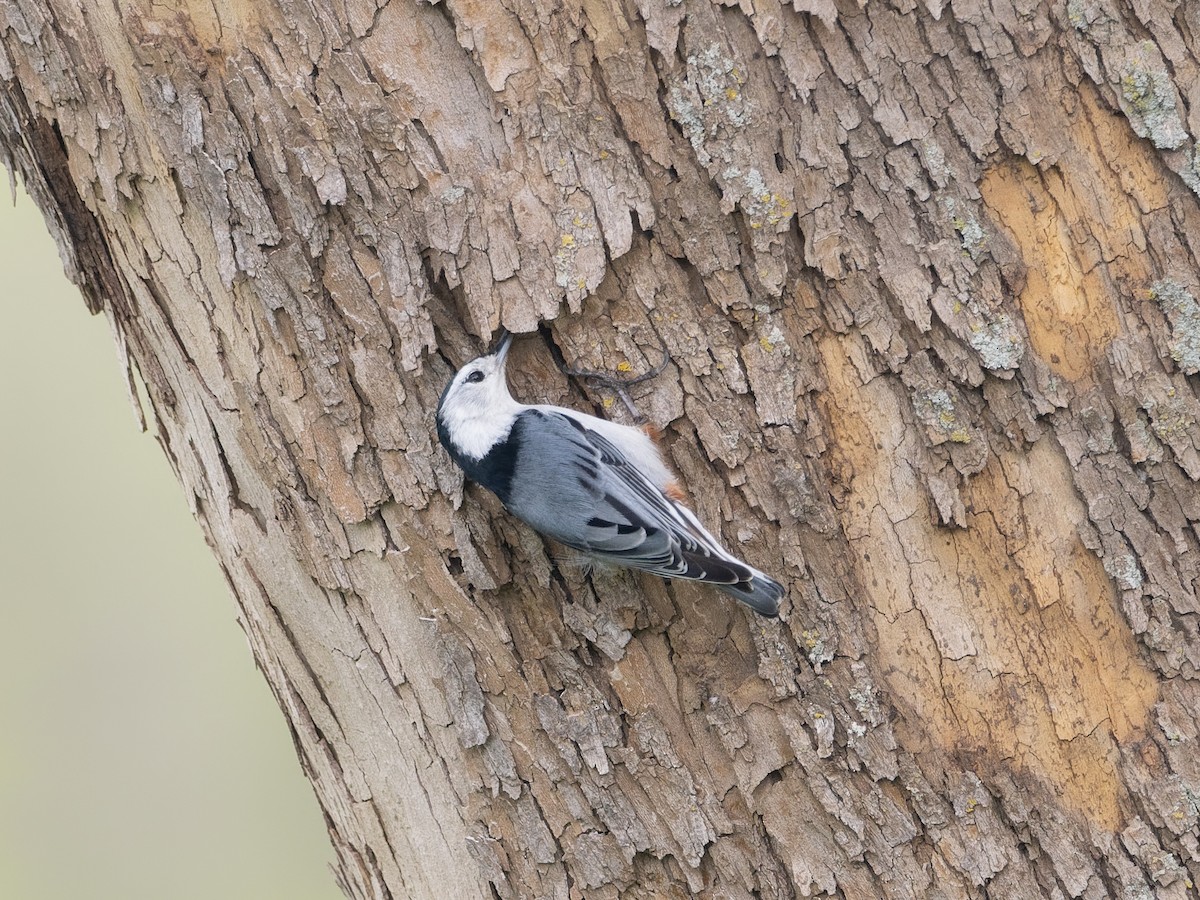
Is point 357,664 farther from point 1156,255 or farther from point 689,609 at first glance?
point 1156,255

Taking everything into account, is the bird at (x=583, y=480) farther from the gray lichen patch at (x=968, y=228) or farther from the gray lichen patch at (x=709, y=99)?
the gray lichen patch at (x=968, y=228)

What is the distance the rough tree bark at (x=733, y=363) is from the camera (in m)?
2.23

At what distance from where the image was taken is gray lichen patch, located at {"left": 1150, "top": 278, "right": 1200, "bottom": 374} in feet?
7.27

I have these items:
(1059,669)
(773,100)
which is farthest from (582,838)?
(773,100)

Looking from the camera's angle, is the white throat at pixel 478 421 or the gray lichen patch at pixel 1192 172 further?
the white throat at pixel 478 421

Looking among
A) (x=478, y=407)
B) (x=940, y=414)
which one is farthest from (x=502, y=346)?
(x=940, y=414)

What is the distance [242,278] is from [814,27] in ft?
4.70

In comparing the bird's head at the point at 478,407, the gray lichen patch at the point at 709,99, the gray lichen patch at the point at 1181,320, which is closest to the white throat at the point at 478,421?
the bird's head at the point at 478,407

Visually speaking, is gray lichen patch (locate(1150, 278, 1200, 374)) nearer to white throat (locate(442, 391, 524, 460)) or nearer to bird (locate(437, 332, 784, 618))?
bird (locate(437, 332, 784, 618))

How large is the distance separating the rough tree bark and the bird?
8 centimetres

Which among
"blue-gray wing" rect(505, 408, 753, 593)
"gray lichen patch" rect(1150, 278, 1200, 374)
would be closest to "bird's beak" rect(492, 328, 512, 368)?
"blue-gray wing" rect(505, 408, 753, 593)

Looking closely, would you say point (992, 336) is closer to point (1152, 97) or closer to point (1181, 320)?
point (1181, 320)

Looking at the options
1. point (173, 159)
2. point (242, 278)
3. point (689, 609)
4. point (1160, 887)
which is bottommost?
point (1160, 887)

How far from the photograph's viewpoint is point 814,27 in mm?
2221
